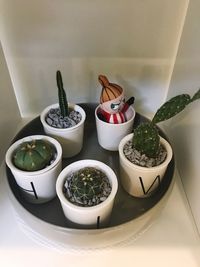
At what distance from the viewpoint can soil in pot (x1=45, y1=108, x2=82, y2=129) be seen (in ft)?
1.88

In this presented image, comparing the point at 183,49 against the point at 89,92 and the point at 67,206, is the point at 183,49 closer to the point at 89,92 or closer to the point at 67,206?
the point at 89,92

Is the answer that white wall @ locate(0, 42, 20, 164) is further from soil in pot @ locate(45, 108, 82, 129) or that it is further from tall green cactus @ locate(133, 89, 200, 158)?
tall green cactus @ locate(133, 89, 200, 158)

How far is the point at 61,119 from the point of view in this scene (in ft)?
1.89

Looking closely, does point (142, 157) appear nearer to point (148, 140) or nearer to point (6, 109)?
point (148, 140)

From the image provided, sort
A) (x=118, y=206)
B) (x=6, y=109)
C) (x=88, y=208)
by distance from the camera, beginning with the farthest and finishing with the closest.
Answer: (x=6, y=109)
(x=118, y=206)
(x=88, y=208)

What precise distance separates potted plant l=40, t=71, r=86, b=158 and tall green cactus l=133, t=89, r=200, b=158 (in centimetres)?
14

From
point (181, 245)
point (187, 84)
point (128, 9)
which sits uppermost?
point (128, 9)

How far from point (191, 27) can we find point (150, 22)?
9 cm

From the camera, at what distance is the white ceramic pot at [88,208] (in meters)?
0.43

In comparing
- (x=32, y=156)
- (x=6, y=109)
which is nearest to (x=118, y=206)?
(x=32, y=156)

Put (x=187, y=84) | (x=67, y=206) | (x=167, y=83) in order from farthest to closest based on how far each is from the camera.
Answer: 1. (x=167, y=83)
2. (x=187, y=84)
3. (x=67, y=206)

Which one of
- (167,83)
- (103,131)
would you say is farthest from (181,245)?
(167,83)

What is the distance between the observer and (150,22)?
0.58 m

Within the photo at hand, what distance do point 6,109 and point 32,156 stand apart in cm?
21
